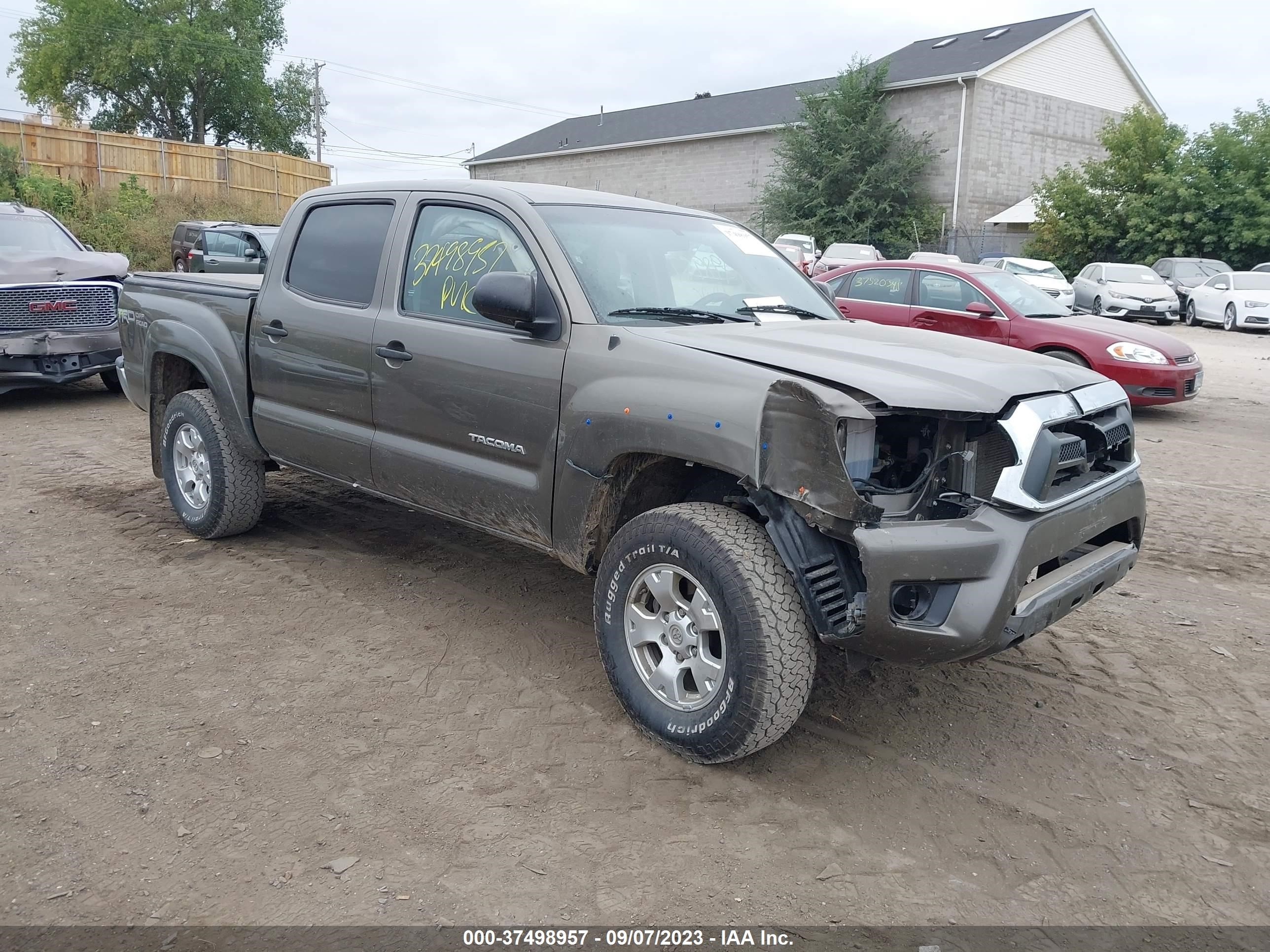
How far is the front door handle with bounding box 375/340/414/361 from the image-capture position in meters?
4.38

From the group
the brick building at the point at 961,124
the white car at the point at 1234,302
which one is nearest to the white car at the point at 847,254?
the white car at the point at 1234,302

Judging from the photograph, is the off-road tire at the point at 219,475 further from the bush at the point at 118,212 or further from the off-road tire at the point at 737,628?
the bush at the point at 118,212

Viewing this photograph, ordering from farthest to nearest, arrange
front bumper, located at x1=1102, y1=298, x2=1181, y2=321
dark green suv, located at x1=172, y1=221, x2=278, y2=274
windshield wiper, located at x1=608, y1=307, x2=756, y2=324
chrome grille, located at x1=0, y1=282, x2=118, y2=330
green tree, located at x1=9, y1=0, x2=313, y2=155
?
1. green tree, located at x1=9, y1=0, x2=313, y2=155
2. front bumper, located at x1=1102, y1=298, x2=1181, y2=321
3. dark green suv, located at x1=172, y1=221, x2=278, y2=274
4. chrome grille, located at x1=0, y1=282, x2=118, y2=330
5. windshield wiper, located at x1=608, y1=307, x2=756, y2=324

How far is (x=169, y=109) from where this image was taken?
55062 mm

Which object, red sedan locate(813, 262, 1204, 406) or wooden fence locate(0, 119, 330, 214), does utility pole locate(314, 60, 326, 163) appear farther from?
red sedan locate(813, 262, 1204, 406)

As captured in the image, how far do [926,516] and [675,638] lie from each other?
3.01 ft

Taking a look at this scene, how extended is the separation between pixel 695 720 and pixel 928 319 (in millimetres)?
8836

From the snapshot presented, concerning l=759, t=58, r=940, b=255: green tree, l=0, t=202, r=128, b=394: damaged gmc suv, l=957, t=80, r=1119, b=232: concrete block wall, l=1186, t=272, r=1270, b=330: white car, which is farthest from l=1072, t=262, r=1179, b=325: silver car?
l=0, t=202, r=128, b=394: damaged gmc suv

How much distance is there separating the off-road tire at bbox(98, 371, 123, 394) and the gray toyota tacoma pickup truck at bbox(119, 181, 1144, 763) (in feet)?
21.9

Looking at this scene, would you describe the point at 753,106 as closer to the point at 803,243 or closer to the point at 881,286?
the point at 803,243

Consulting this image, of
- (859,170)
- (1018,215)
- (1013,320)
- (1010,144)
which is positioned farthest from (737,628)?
(1010,144)

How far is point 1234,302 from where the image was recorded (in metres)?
21.9

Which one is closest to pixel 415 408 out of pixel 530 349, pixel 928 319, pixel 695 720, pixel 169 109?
pixel 530 349

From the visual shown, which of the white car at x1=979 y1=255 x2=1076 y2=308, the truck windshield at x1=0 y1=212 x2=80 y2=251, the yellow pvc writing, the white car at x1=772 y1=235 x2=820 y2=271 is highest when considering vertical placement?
the white car at x1=772 y1=235 x2=820 y2=271
